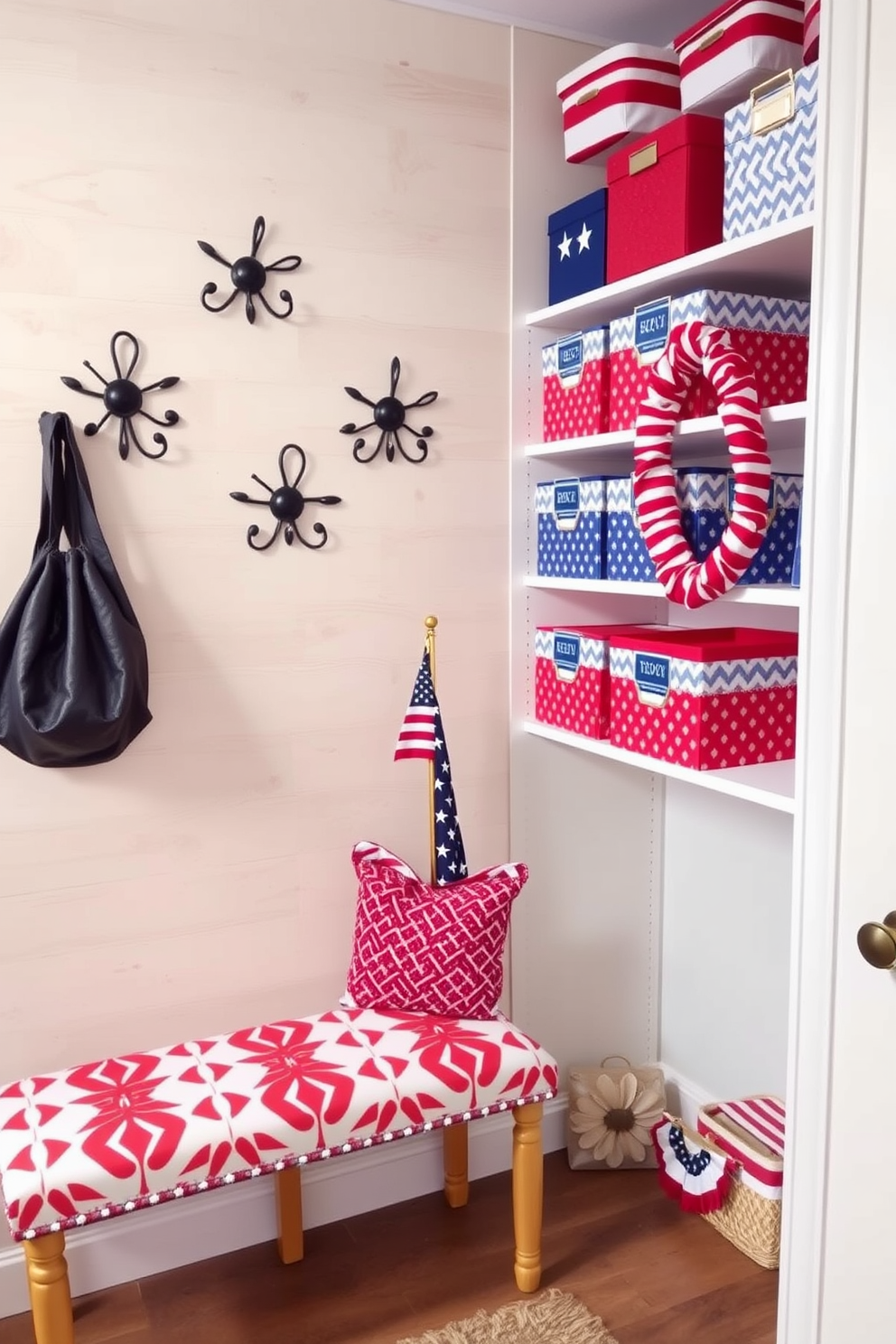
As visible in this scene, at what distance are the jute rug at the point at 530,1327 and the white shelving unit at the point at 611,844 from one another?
57 cm

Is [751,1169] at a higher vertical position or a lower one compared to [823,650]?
lower

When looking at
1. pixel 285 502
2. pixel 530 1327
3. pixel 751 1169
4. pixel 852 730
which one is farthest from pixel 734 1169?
pixel 285 502

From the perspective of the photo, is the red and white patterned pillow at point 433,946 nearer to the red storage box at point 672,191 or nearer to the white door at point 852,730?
the white door at point 852,730

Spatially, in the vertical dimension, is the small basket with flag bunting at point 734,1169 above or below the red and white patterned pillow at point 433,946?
below

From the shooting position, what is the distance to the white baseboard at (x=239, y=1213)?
202 centimetres

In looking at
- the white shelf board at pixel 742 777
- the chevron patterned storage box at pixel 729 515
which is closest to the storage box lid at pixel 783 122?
the chevron patterned storage box at pixel 729 515

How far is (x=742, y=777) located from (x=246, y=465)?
1042 mm

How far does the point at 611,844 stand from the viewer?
8.09 feet

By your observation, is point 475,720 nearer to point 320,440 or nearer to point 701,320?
point 320,440

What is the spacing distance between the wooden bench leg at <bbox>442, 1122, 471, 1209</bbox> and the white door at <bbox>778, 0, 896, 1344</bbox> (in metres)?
0.85

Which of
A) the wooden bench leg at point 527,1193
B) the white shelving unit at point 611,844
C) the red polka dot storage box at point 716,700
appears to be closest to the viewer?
the red polka dot storage box at point 716,700

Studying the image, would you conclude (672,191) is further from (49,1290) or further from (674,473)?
(49,1290)

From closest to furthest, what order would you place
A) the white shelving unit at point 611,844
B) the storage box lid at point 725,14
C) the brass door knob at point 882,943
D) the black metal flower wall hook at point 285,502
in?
the brass door knob at point 882,943 < the storage box lid at point 725,14 < the black metal flower wall hook at point 285,502 < the white shelving unit at point 611,844

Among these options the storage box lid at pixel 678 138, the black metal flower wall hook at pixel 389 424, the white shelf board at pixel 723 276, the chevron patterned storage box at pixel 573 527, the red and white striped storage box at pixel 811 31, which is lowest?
the chevron patterned storage box at pixel 573 527
